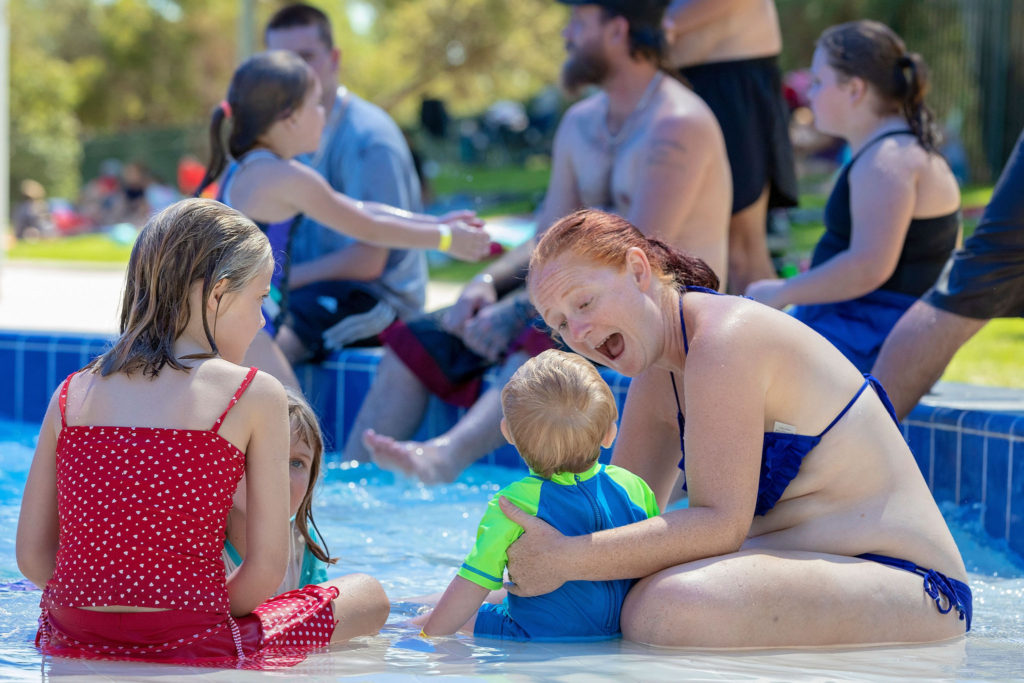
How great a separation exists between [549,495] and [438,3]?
22.9 metres

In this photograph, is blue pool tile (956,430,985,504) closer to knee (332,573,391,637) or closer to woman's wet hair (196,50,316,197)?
knee (332,573,391,637)

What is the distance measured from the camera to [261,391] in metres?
2.57

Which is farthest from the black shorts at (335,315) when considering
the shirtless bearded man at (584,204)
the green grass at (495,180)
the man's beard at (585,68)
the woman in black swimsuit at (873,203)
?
the green grass at (495,180)

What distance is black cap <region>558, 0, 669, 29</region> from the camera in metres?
5.26

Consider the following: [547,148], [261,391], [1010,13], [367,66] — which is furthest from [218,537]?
[367,66]

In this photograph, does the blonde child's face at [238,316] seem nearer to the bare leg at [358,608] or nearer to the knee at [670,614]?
the bare leg at [358,608]

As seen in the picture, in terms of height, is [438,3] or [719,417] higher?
[438,3]

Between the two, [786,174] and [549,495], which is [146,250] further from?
[786,174]

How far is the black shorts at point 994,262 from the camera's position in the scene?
4121mm

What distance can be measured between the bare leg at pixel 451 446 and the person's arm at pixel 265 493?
6.40ft

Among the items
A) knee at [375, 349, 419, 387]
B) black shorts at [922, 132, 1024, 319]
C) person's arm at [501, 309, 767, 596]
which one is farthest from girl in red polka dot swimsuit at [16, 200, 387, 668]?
knee at [375, 349, 419, 387]

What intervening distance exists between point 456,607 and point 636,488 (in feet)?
1.64

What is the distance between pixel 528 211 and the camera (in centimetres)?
1809

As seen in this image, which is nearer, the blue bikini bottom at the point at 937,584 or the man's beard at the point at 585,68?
the blue bikini bottom at the point at 937,584
